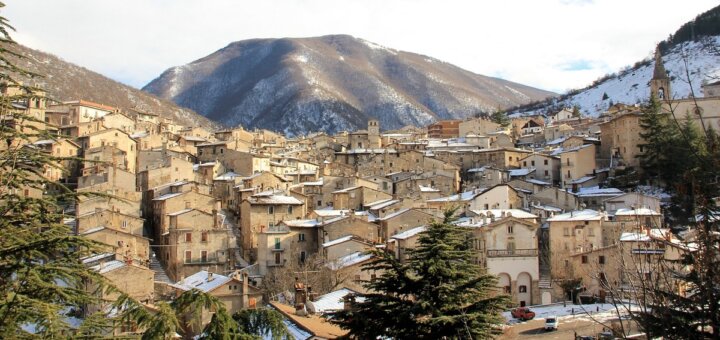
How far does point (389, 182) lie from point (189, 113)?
356ft

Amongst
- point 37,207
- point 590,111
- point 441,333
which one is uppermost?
point 590,111

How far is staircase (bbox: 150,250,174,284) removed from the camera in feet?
165

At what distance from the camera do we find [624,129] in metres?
69.2

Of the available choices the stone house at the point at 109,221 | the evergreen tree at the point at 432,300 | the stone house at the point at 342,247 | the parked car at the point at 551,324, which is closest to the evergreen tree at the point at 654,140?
the stone house at the point at 342,247

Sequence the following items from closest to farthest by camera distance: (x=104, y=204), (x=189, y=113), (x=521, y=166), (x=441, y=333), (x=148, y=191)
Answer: (x=441, y=333)
(x=104, y=204)
(x=148, y=191)
(x=521, y=166)
(x=189, y=113)

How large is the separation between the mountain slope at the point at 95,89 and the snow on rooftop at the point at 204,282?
108 metres

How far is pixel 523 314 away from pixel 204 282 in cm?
1874

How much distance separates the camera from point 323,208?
6475 centimetres

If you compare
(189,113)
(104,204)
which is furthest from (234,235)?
(189,113)

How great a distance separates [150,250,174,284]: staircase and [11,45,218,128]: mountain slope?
9841 centimetres

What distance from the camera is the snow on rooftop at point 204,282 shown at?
133 feet

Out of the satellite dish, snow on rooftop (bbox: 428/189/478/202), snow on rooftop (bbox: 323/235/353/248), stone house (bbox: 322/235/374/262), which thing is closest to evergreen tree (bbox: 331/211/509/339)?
the satellite dish

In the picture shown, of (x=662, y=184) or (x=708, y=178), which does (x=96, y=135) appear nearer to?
(x=662, y=184)

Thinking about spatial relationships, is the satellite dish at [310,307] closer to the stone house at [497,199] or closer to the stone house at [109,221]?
the stone house at [109,221]
